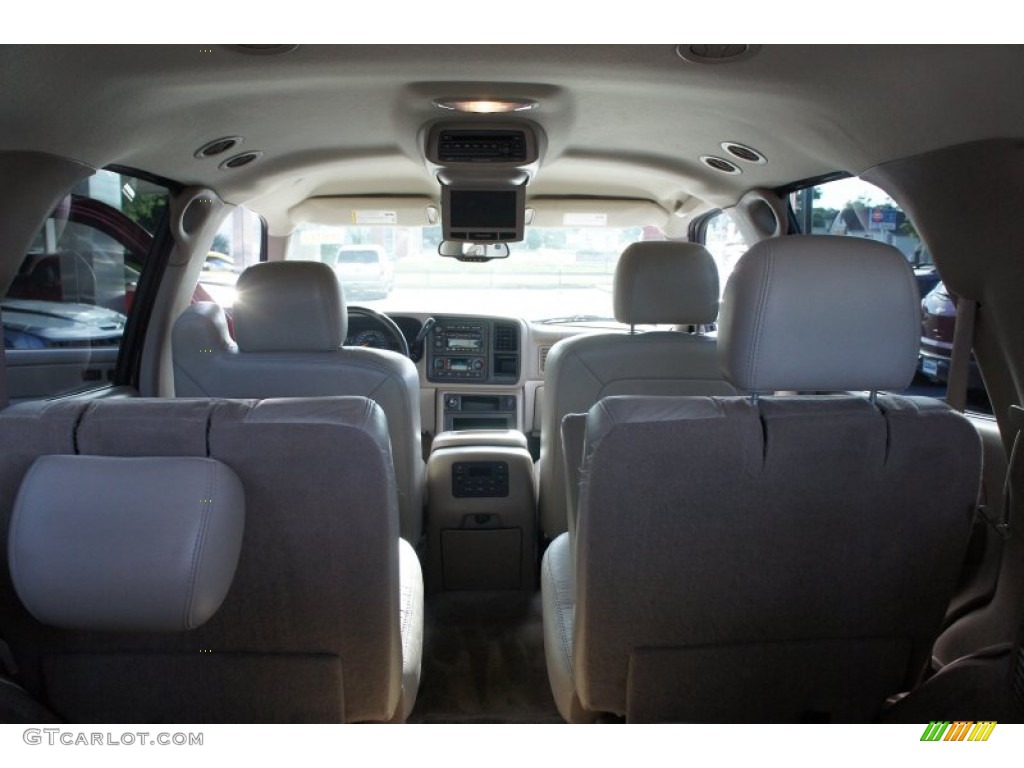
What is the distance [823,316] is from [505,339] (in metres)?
3.43

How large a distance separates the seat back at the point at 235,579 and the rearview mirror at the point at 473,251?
287 centimetres

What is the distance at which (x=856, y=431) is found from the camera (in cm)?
159

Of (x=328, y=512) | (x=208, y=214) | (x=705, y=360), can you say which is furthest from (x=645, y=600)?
(x=208, y=214)

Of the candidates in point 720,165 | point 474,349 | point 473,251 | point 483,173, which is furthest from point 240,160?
point 720,165

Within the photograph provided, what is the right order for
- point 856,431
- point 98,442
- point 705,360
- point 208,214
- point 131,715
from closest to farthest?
point 98,442 < point 856,431 < point 131,715 < point 705,360 < point 208,214

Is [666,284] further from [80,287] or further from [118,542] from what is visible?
[80,287]

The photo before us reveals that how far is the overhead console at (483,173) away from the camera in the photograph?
3199mm

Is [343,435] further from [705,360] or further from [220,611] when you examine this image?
[705,360]

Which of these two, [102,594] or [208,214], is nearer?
[102,594]

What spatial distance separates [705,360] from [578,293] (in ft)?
7.93

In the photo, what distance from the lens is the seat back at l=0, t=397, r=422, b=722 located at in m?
1.40

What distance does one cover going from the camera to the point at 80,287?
3164mm

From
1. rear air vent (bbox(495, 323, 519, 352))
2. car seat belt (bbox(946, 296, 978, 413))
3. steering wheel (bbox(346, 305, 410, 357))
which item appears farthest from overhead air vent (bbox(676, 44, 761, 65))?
rear air vent (bbox(495, 323, 519, 352))

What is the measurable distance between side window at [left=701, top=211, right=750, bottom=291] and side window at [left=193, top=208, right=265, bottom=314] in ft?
8.96
